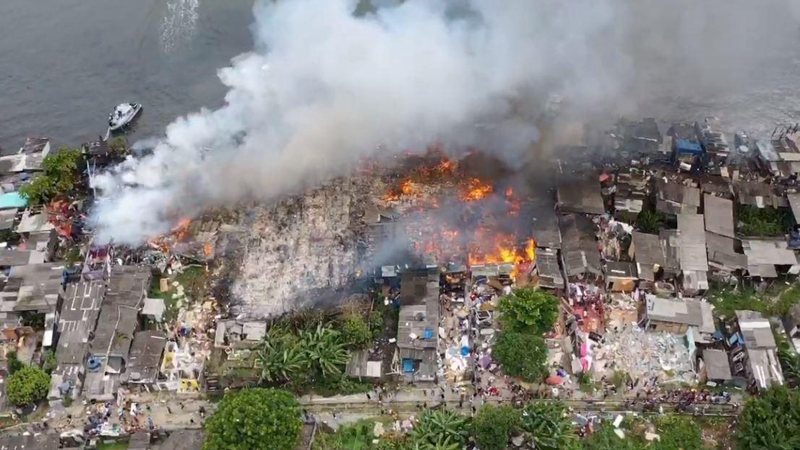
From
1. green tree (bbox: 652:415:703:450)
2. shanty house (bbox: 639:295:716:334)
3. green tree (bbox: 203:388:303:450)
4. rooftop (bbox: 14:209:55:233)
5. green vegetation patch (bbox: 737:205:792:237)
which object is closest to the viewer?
green tree (bbox: 203:388:303:450)

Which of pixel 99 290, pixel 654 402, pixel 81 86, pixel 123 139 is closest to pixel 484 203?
pixel 654 402

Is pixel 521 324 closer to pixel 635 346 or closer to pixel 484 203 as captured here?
pixel 635 346

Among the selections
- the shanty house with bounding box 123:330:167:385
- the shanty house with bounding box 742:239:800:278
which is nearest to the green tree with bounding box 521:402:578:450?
the shanty house with bounding box 742:239:800:278

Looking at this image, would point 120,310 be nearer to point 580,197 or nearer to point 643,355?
point 580,197

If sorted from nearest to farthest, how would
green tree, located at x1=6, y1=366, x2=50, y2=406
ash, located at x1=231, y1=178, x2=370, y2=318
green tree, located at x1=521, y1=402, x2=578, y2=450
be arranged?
green tree, located at x1=521, y1=402, x2=578, y2=450
green tree, located at x1=6, y1=366, x2=50, y2=406
ash, located at x1=231, y1=178, x2=370, y2=318

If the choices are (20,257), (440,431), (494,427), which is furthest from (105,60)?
(494,427)

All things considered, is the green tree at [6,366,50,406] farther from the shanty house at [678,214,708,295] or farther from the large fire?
the shanty house at [678,214,708,295]
